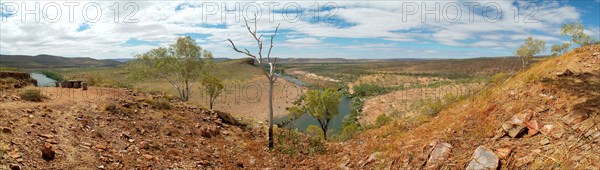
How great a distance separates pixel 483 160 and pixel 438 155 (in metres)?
1.14

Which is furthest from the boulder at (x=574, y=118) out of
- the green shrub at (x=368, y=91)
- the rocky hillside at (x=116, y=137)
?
the green shrub at (x=368, y=91)

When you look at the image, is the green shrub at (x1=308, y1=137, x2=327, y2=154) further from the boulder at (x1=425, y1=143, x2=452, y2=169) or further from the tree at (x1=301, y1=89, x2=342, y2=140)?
the tree at (x1=301, y1=89, x2=342, y2=140)

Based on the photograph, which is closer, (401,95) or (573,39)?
Answer: (573,39)

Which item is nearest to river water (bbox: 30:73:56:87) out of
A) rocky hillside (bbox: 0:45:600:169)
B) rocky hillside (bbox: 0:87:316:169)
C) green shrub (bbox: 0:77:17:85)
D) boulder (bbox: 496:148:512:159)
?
green shrub (bbox: 0:77:17:85)

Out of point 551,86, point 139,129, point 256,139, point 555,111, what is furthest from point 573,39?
point 139,129

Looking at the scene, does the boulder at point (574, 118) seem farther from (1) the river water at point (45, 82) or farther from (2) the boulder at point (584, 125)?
(1) the river water at point (45, 82)

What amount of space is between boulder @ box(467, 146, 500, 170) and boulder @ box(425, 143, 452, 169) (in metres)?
0.72

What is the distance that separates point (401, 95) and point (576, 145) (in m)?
49.9

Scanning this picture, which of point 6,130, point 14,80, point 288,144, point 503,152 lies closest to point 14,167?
point 6,130

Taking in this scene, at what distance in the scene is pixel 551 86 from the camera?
9.70 meters

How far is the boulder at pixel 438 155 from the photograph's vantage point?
8432 millimetres

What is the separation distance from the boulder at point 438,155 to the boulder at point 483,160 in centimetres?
72

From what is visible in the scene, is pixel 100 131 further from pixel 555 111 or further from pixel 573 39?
pixel 573 39

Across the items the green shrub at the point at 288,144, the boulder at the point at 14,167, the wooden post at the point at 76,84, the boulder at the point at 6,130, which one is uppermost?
the wooden post at the point at 76,84
